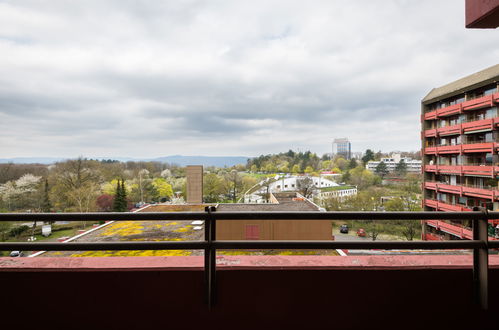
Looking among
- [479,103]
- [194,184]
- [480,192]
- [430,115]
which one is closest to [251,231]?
[194,184]

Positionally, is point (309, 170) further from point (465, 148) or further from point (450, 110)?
point (450, 110)

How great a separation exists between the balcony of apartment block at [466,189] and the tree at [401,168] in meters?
1.96

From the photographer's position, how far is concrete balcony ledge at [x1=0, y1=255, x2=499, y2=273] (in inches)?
34.7

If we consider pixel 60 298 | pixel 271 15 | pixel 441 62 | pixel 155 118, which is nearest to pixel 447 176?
pixel 441 62

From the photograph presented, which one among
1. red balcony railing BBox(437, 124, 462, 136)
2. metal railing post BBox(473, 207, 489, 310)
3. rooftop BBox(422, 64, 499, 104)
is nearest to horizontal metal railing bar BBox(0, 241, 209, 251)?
metal railing post BBox(473, 207, 489, 310)

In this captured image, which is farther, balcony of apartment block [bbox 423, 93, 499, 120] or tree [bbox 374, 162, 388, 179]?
tree [bbox 374, 162, 388, 179]

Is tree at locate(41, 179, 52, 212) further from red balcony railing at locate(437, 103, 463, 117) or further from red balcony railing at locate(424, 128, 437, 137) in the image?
red balcony railing at locate(437, 103, 463, 117)

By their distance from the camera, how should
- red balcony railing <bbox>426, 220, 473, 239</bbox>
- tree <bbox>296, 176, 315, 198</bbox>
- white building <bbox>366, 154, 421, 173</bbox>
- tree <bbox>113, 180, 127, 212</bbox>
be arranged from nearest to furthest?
red balcony railing <bbox>426, 220, 473, 239</bbox> < tree <bbox>113, 180, 127, 212</bbox> < white building <bbox>366, 154, 421, 173</bbox> < tree <bbox>296, 176, 315, 198</bbox>

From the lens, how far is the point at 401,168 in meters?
6.62

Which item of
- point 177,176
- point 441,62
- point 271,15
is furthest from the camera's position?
point 441,62

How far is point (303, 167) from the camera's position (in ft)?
29.8

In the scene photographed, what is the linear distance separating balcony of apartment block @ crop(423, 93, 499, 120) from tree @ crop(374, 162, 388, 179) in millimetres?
2747

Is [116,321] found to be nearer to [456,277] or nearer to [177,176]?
[456,277]

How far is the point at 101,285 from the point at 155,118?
1723 cm
